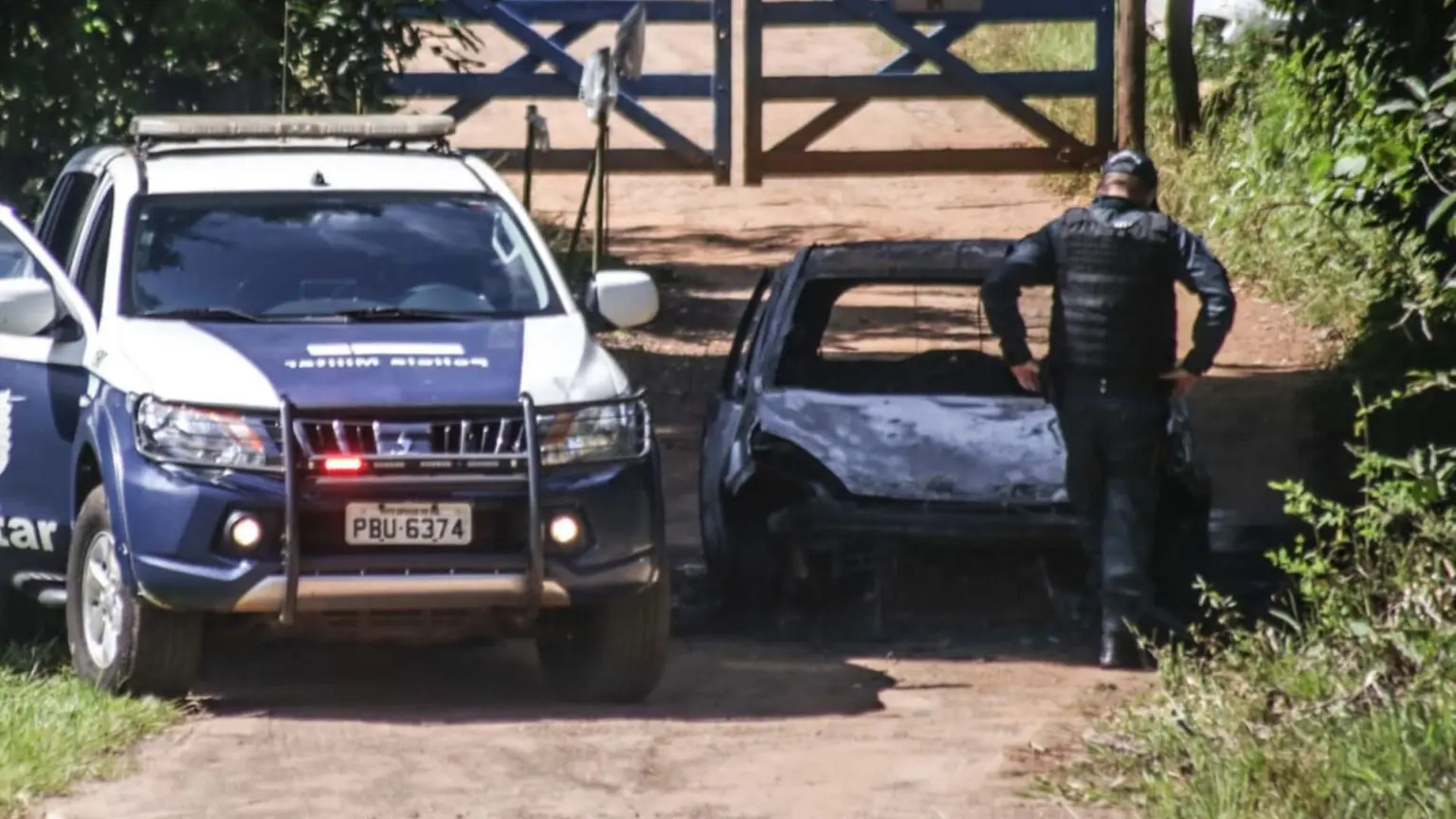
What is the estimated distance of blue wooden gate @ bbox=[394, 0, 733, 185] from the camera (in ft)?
71.1

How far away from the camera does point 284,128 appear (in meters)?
9.54

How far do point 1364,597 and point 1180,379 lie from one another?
183 centimetres

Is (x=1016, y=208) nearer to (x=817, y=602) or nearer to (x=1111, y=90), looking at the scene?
(x=1111, y=90)

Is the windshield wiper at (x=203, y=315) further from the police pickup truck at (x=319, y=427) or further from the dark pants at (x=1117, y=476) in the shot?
the dark pants at (x=1117, y=476)

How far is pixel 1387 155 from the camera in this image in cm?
889

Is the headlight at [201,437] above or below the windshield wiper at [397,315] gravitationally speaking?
below

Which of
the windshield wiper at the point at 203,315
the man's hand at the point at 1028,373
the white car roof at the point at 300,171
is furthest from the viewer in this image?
the man's hand at the point at 1028,373

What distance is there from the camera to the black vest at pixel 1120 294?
9.33 meters

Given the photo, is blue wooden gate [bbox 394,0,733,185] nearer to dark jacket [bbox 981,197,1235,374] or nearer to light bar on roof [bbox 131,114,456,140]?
light bar on roof [bbox 131,114,456,140]

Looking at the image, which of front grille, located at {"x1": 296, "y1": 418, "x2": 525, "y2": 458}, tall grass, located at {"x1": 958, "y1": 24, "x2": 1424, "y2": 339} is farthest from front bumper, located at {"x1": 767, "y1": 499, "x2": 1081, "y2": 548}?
tall grass, located at {"x1": 958, "y1": 24, "x2": 1424, "y2": 339}

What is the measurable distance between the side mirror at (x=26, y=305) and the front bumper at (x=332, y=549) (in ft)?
2.48

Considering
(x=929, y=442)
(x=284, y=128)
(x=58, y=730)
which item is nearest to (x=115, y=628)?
(x=58, y=730)

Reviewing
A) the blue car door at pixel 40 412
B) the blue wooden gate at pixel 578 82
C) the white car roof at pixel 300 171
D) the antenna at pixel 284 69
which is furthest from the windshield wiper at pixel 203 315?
the blue wooden gate at pixel 578 82

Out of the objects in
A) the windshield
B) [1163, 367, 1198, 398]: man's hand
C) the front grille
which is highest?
the windshield
